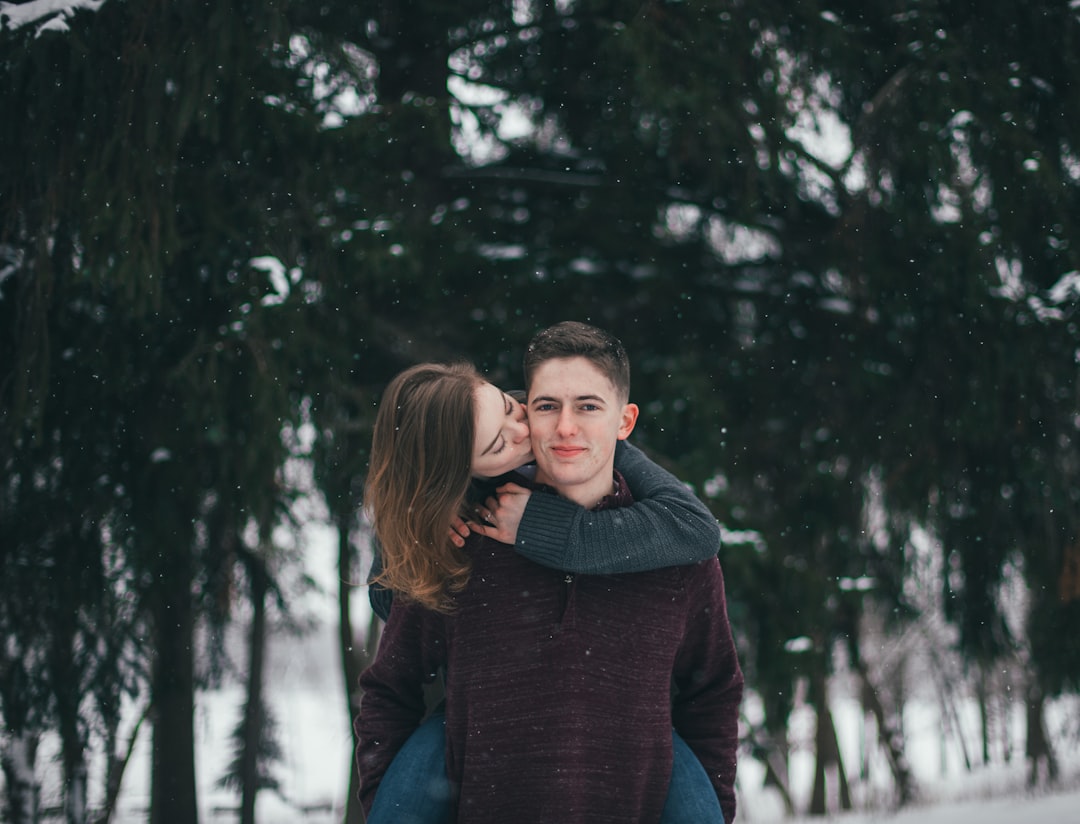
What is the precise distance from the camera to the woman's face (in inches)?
95.8

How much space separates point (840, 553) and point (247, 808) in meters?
4.51

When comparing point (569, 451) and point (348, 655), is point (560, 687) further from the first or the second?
point (348, 655)

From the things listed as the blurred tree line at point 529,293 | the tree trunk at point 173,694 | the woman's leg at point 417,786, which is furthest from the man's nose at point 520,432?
the tree trunk at point 173,694

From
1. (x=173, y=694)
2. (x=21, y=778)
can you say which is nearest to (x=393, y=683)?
(x=173, y=694)

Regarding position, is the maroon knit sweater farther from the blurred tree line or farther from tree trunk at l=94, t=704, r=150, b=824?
tree trunk at l=94, t=704, r=150, b=824

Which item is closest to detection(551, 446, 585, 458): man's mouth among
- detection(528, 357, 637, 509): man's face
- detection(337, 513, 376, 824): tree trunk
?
detection(528, 357, 637, 509): man's face

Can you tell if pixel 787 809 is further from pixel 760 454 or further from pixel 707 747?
pixel 707 747

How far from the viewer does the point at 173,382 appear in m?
4.74

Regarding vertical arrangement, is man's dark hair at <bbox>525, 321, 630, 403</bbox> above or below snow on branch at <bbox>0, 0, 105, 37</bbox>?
below

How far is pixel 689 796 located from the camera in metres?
2.36

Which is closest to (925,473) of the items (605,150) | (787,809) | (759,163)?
(759,163)

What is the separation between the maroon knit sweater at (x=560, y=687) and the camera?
2.29 m

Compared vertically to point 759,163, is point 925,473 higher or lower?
lower

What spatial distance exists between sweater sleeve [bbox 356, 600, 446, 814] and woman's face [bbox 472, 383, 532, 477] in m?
0.42
